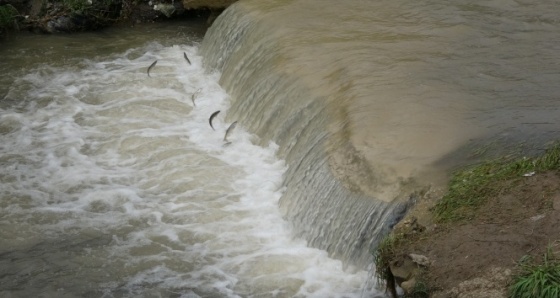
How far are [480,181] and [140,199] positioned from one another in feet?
10.5

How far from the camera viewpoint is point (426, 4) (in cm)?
973

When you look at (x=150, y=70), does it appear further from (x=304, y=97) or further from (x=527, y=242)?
(x=527, y=242)

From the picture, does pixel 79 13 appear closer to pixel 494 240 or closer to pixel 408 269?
pixel 408 269

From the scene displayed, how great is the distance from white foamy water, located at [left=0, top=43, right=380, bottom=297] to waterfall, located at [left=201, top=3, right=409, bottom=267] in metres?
0.17

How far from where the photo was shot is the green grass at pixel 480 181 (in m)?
5.68

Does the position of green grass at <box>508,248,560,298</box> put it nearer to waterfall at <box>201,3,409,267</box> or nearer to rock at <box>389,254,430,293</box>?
rock at <box>389,254,430,293</box>

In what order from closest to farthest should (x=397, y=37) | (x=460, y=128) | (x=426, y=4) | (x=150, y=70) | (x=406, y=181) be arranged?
(x=406, y=181), (x=460, y=128), (x=397, y=37), (x=426, y=4), (x=150, y=70)

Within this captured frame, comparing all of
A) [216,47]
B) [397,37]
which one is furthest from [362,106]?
[216,47]

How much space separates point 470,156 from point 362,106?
4.23 ft

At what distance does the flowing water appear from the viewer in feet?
20.8

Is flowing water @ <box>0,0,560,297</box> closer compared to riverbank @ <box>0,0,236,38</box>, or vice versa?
flowing water @ <box>0,0,560,297</box>

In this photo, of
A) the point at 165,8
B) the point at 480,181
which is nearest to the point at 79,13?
the point at 165,8

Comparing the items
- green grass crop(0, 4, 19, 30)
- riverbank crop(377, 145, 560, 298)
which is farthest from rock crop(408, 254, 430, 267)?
green grass crop(0, 4, 19, 30)

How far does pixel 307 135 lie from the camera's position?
758cm
